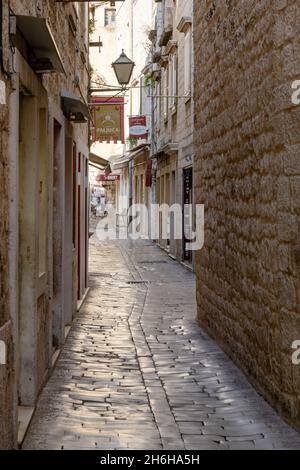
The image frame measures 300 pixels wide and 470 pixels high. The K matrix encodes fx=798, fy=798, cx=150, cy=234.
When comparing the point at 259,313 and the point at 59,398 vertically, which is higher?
the point at 259,313

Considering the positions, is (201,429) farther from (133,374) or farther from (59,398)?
(133,374)

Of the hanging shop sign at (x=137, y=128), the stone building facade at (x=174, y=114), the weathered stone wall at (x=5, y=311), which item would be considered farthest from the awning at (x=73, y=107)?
the hanging shop sign at (x=137, y=128)

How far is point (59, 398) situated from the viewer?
22.4 ft

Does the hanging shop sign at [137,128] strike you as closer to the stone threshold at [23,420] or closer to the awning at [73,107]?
the awning at [73,107]

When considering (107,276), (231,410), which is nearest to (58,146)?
(231,410)

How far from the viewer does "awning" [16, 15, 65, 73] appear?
524 centimetres

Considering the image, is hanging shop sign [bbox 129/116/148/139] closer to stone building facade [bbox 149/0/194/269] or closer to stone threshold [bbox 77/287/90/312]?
stone building facade [bbox 149/0/194/269]

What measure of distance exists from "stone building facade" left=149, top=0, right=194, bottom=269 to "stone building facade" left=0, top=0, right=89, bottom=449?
10.7m

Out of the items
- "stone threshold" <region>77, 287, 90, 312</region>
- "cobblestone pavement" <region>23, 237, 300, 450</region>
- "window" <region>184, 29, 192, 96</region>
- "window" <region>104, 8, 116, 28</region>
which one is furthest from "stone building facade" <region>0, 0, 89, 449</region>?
"window" <region>104, 8, 116, 28</region>

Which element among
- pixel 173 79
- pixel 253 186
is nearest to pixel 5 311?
pixel 253 186

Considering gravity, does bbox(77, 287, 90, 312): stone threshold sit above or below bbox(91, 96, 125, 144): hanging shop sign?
below

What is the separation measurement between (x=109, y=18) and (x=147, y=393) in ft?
175

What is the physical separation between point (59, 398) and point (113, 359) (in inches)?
72.9

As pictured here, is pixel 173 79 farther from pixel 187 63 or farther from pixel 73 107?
pixel 73 107
